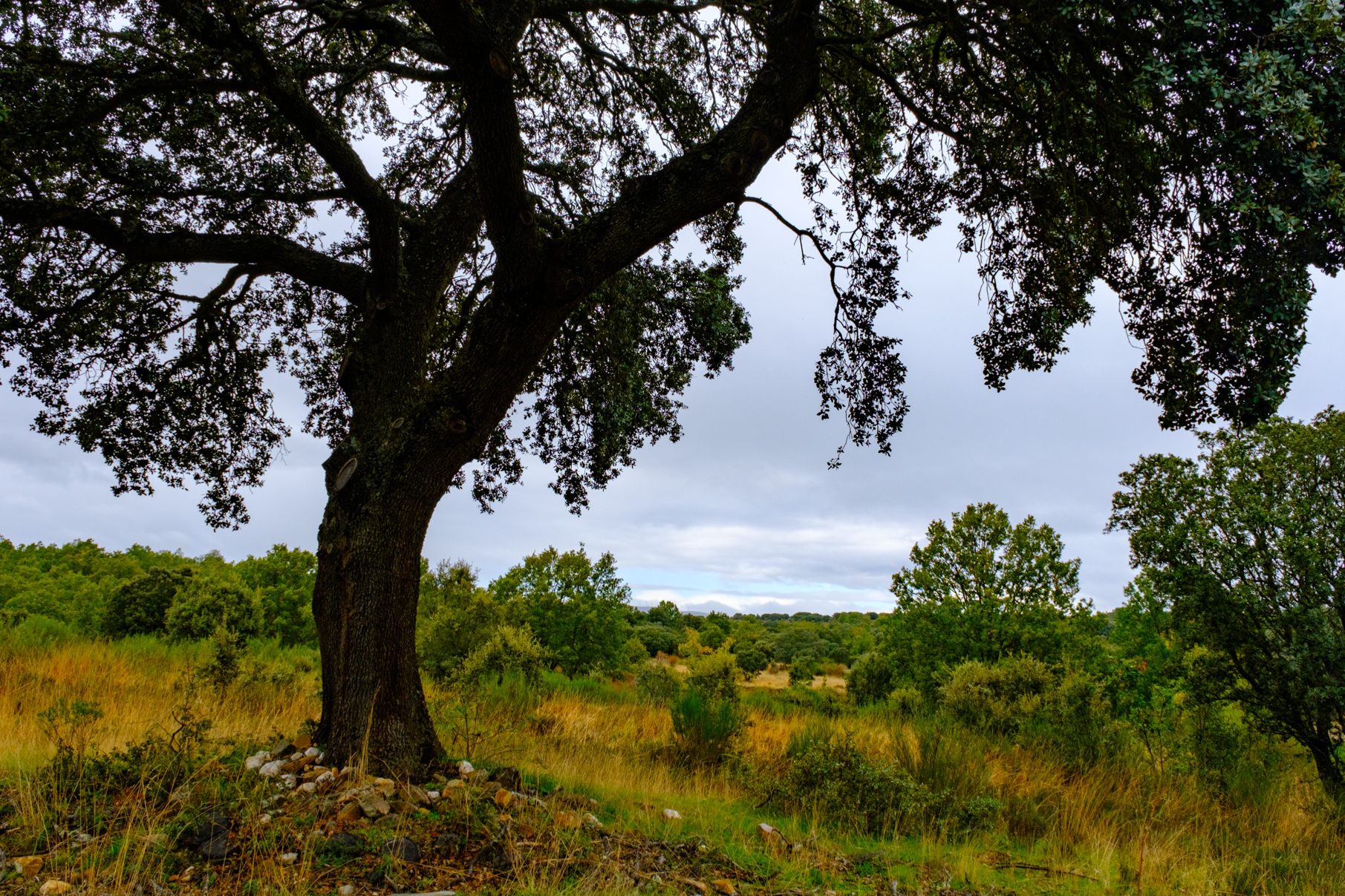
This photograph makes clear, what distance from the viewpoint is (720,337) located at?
9188 mm

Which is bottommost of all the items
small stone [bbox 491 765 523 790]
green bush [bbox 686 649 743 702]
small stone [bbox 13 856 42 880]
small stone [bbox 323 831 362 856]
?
small stone [bbox 13 856 42 880]

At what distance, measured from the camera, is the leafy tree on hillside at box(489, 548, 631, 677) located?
A: 59.7ft

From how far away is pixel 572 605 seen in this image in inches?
723

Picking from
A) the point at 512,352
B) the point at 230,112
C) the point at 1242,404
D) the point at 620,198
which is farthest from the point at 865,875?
the point at 230,112

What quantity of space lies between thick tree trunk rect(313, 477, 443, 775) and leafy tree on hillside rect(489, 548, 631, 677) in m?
12.9

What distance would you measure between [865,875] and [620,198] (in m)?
5.11

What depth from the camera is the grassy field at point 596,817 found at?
146 inches

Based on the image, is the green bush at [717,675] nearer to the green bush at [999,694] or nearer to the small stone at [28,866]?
the green bush at [999,694]

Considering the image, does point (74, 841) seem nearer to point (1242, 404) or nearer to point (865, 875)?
point (865, 875)

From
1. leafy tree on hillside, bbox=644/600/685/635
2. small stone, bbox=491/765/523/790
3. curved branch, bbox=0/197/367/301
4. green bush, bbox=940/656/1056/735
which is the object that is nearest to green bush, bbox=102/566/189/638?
curved branch, bbox=0/197/367/301

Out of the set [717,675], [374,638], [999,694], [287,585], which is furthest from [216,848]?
[287,585]

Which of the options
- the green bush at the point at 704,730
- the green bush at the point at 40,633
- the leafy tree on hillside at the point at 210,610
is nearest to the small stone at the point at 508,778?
the green bush at the point at 704,730

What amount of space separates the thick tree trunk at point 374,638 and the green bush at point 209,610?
33.0 feet

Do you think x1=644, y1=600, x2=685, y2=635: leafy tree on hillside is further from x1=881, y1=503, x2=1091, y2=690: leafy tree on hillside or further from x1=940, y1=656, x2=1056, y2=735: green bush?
x1=940, y1=656, x2=1056, y2=735: green bush
